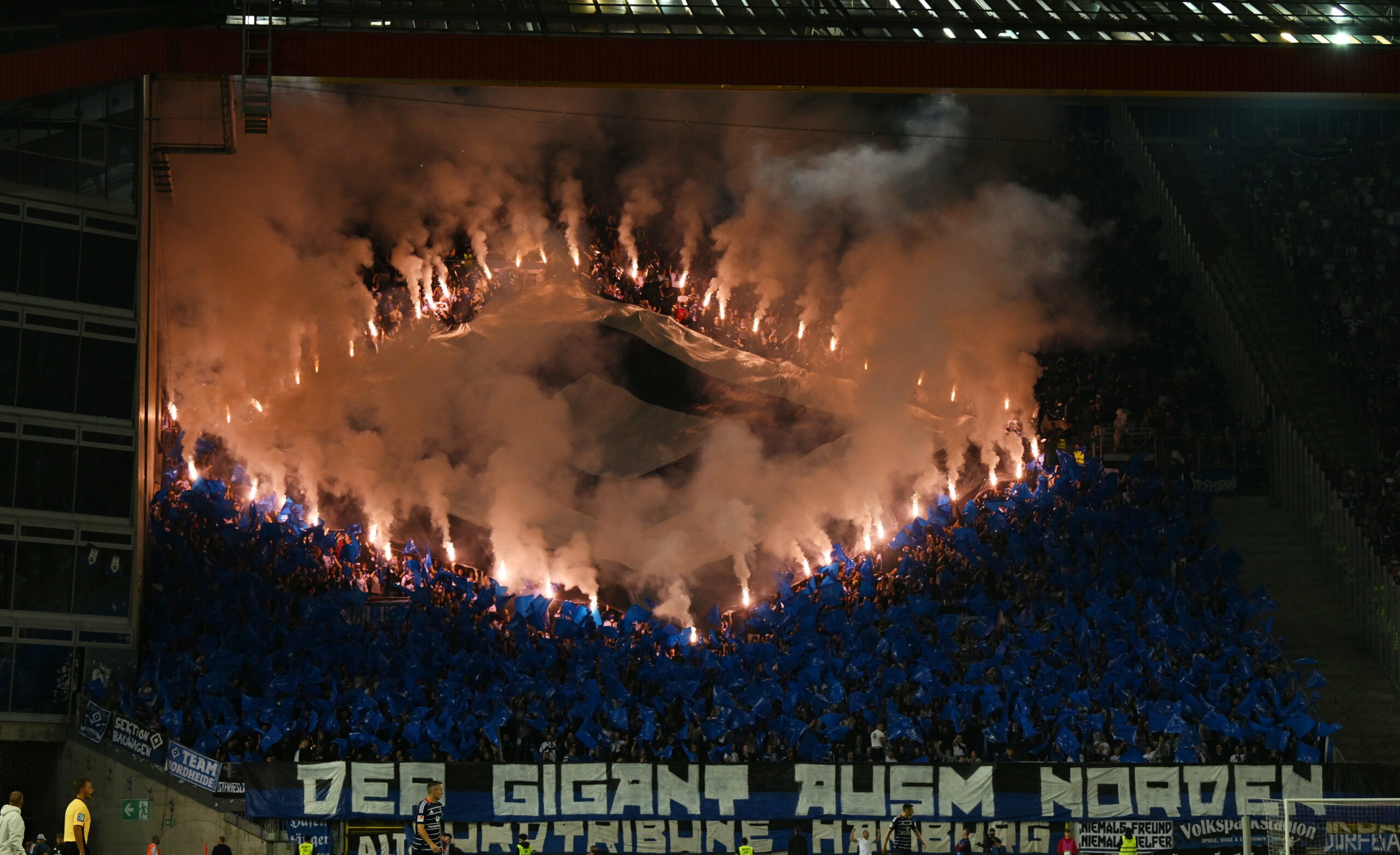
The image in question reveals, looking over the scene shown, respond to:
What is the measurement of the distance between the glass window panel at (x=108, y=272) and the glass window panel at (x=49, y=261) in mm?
169

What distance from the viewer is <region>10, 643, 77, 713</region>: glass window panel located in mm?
26500

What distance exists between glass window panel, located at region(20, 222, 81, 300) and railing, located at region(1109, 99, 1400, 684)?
22684 millimetres

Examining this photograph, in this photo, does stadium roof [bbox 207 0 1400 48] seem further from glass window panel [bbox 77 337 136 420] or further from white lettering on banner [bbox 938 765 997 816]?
white lettering on banner [bbox 938 765 997 816]

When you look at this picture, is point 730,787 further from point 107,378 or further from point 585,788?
point 107,378

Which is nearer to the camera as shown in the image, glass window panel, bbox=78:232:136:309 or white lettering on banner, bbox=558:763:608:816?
white lettering on banner, bbox=558:763:608:816

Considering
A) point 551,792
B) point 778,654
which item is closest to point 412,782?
point 551,792

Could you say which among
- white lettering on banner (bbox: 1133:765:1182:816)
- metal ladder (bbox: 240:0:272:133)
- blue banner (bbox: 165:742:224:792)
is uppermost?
metal ladder (bbox: 240:0:272:133)

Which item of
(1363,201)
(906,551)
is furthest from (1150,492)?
(1363,201)

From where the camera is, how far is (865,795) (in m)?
25.3

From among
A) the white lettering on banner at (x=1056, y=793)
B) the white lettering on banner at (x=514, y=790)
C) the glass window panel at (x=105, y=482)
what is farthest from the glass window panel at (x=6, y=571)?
the white lettering on banner at (x=1056, y=793)

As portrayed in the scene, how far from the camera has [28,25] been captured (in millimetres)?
26156

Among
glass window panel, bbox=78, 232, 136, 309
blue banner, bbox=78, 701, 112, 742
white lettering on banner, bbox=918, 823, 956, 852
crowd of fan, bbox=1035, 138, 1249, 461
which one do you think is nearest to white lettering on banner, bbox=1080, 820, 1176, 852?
white lettering on banner, bbox=918, 823, 956, 852

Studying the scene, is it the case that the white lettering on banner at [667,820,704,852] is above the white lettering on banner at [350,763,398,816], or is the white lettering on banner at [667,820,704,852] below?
below

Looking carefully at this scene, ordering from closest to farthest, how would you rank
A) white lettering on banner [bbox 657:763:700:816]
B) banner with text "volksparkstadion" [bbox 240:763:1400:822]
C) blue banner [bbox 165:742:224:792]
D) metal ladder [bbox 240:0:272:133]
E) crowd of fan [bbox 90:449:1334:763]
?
blue banner [bbox 165:742:224:792], banner with text "volksparkstadion" [bbox 240:763:1400:822], white lettering on banner [bbox 657:763:700:816], crowd of fan [bbox 90:449:1334:763], metal ladder [bbox 240:0:272:133]
